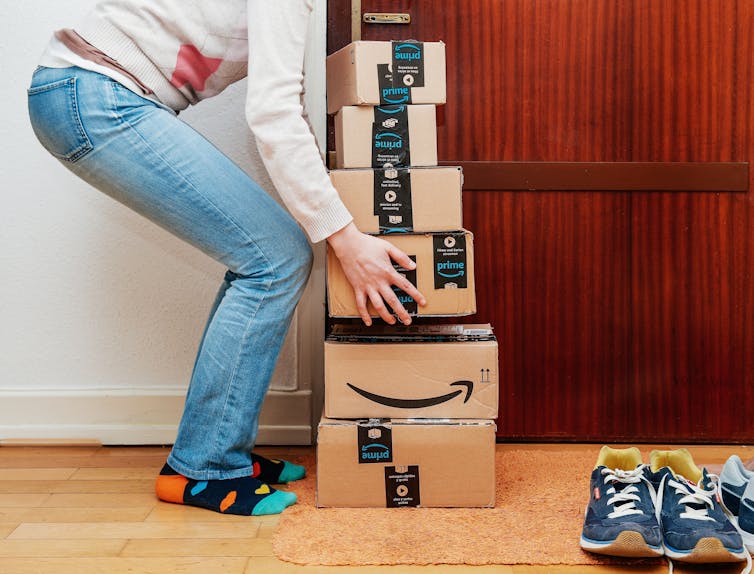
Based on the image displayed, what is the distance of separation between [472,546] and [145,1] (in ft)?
3.42

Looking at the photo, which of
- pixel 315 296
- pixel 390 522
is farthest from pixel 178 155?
pixel 390 522

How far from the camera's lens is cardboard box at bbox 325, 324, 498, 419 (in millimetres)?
1334

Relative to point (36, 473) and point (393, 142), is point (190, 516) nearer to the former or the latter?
point (36, 473)

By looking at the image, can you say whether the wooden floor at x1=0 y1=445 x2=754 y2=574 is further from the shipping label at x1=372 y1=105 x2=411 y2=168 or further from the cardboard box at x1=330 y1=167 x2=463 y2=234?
the shipping label at x1=372 y1=105 x2=411 y2=168

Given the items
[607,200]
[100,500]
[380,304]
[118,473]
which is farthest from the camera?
[607,200]

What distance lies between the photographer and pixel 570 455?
1655 millimetres

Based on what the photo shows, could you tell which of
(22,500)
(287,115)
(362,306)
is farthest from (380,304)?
(22,500)

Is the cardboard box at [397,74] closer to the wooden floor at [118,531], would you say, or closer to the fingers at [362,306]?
the fingers at [362,306]

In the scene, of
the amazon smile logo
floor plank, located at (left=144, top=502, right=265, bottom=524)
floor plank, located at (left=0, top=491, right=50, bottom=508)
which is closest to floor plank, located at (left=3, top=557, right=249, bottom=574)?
floor plank, located at (left=144, top=502, right=265, bottom=524)

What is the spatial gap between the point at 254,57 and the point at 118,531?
0.82m

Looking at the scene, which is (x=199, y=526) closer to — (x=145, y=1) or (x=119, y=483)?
(x=119, y=483)

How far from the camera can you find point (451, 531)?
48.5 inches

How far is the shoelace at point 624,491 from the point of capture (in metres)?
1.13

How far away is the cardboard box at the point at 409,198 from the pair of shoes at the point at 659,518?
52 centimetres
